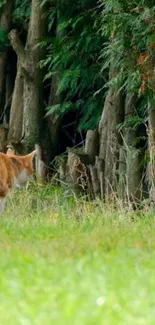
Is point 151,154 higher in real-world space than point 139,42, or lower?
lower

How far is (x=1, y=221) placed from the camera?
12305 mm

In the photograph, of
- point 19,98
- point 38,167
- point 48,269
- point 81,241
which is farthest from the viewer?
point 19,98

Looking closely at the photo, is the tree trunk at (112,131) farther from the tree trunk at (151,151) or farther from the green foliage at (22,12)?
the green foliage at (22,12)

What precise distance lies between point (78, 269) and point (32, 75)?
13.7 meters

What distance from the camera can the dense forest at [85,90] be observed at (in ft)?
50.1

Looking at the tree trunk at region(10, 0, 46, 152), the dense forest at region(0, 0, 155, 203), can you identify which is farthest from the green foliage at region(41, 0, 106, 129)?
the tree trunk at region(10, 0, 46, 152)

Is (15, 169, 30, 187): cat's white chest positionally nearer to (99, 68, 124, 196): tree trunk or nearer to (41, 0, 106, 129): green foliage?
(99, 68, 124, 196): tree trunk

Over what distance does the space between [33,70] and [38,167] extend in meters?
2.24

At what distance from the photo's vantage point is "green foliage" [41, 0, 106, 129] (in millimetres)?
19297

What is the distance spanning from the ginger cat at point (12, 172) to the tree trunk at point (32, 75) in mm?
3695

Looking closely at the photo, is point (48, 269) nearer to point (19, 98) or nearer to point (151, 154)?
point (151, 154)

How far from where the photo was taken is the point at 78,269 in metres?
7.91

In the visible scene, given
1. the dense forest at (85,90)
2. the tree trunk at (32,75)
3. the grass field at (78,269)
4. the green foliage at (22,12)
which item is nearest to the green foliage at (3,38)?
the dense forest at (85,90)

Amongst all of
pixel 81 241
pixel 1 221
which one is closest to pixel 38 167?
pixel 1 221
